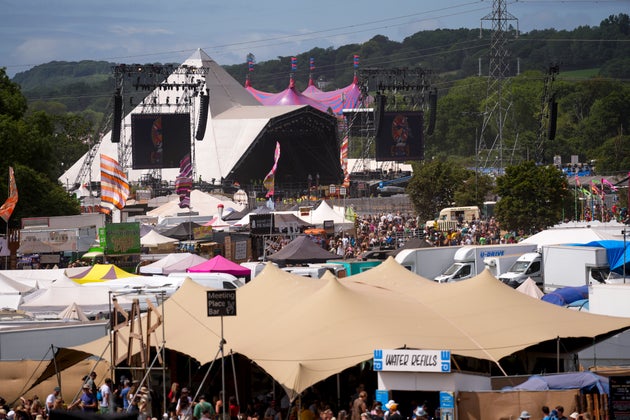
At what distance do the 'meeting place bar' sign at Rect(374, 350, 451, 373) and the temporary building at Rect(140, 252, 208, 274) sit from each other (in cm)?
1627

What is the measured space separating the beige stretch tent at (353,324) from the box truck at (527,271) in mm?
9645

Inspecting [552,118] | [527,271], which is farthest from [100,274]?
[552,118]

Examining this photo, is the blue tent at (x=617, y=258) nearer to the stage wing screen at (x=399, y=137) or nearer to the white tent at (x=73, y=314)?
the white tent at (x=73, y=314)

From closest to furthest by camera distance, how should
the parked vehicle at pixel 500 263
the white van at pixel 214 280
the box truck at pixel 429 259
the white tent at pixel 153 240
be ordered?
the white van at pixel 214 280
the parked vehicle at pixel 500 263
the box truck at pixel 429 259
the white tent at pixel 153 240

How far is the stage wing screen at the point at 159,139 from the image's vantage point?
62938mm

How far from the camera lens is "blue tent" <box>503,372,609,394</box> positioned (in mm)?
14016

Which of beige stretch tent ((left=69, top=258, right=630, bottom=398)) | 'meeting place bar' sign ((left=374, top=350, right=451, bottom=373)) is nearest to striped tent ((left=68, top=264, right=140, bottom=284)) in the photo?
beige stretch tent ((left=69, top=258, right=630, bottom=398))

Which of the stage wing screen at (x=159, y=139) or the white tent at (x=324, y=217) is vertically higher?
the stage wing screen at (x=159, y=139)

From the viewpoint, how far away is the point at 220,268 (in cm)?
2814

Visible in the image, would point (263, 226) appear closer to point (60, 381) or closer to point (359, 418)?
point (60, 381)

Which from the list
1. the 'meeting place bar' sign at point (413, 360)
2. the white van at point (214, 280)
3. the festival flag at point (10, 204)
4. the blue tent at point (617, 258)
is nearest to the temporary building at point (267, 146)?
the festival flag at point (10, 204)

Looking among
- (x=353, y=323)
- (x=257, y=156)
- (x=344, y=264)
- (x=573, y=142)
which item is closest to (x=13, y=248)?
(x=344, y=264)

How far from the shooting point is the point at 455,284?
59.7 feet

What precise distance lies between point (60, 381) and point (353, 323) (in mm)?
4540
